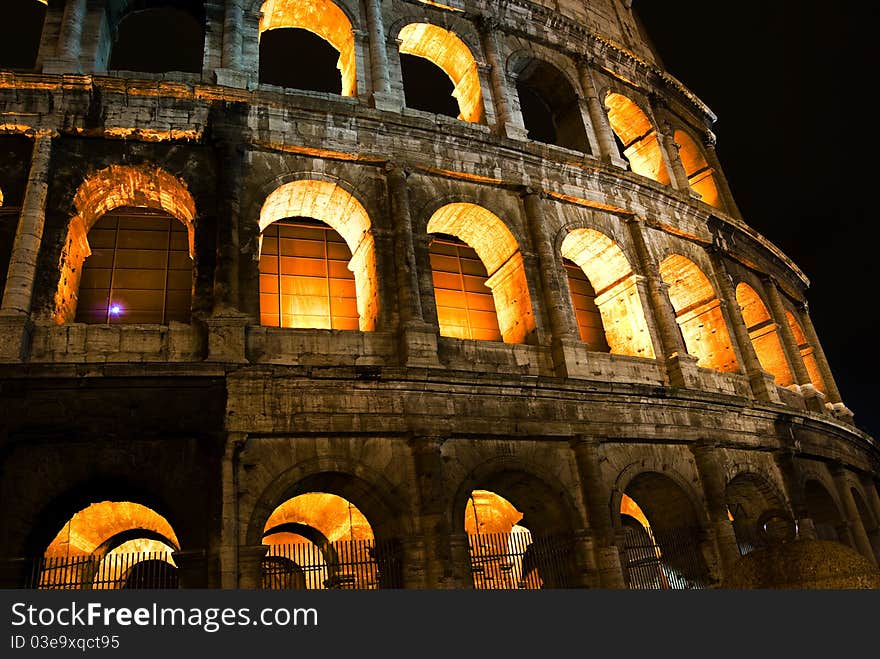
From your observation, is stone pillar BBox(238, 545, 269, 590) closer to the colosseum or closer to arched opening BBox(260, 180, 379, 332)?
the colosseum

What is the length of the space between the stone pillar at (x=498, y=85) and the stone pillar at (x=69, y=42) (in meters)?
7.01

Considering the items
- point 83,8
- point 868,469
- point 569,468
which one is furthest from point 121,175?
point 868,469

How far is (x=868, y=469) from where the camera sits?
15.1 m

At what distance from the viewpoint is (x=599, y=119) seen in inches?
530

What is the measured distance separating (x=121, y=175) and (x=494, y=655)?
8264 mm

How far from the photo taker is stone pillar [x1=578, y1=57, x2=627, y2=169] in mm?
13053

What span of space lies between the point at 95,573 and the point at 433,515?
15.3 feet

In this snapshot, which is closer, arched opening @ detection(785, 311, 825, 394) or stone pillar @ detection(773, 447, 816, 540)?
stone pillar @ detection(773, 447, 816, 540)

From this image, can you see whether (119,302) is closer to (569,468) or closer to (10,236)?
(10,236)

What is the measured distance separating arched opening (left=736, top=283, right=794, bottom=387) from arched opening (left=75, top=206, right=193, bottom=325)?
37.6ft

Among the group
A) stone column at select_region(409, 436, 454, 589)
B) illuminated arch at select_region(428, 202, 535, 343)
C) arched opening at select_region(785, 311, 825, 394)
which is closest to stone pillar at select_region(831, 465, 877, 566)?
arched opening at select_region(785, 311, 825, 394)

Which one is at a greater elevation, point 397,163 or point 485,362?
point 397,163

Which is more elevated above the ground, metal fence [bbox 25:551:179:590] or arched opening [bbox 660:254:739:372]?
arched opening [bbox 660:254:739:372]

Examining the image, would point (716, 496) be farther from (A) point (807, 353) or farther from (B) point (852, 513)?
(A) point (807, 353)
